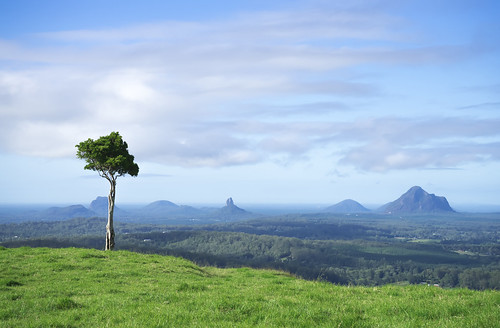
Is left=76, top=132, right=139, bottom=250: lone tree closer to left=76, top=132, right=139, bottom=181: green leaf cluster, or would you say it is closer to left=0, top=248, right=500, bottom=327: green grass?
left=76, top=132, right=139, bottom=181: green leaf cluster

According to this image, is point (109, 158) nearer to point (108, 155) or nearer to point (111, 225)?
point (108, 155)

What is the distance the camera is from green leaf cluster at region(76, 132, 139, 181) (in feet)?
107

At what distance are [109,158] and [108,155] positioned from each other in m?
0.69

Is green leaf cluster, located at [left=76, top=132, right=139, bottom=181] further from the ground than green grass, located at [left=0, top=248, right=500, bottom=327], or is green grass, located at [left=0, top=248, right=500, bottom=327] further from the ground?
green leaf cluster, located at [left=76, top=132, right=139, bottom=181]

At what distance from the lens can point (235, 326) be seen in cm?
951

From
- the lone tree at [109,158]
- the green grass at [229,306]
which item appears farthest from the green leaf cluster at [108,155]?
the green grass at [229,306]

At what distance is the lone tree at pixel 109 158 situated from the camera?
32753 millimetres

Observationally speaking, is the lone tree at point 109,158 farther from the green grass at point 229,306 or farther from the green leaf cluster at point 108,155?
the green grass at point 229,306

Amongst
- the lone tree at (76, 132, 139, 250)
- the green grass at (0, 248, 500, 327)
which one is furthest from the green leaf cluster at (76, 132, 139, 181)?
the green grass at (0, 248, 500, 327)

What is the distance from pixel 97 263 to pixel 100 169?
43.3 feet

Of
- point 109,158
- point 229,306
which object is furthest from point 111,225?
point 229,306

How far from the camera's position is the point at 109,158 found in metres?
32.8

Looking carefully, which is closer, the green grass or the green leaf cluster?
the green grass

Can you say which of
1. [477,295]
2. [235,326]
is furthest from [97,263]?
[477,295]
